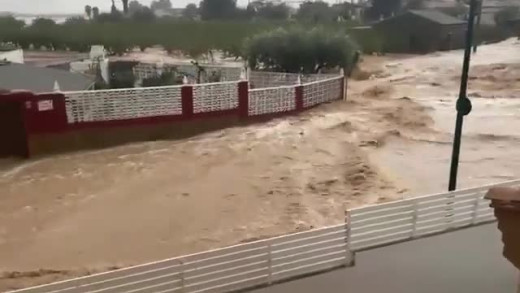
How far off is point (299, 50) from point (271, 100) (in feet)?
5.18

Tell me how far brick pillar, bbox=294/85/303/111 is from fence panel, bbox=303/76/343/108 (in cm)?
6

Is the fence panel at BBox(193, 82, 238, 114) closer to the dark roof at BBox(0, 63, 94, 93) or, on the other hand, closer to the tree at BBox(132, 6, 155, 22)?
the dark roof at BBox(0, 63, 94, 93)

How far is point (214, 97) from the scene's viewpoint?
535 cm

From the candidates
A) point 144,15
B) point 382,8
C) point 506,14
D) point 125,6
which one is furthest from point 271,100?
point 506,14

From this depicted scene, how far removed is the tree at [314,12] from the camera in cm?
760

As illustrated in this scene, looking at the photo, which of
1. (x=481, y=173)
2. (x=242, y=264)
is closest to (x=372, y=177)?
(x=481, y=173)

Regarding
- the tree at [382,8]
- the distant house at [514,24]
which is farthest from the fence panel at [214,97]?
the distant house at [514,24]

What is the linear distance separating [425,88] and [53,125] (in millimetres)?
4285

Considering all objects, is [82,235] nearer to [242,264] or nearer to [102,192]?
[102,192]

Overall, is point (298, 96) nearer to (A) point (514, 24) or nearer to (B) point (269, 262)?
(B) point (269, 262)

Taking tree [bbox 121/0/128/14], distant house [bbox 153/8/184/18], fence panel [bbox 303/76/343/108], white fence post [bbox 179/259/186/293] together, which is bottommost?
fence panel [bbox 303/76/343/108]

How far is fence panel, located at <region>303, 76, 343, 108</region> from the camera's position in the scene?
19.9 feet

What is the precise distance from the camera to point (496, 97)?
6688mm

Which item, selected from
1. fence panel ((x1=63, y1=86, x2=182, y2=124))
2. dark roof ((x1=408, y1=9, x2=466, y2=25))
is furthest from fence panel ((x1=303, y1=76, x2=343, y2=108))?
dark roof ((x1=408, y1=9, x2=466, y2=25))
